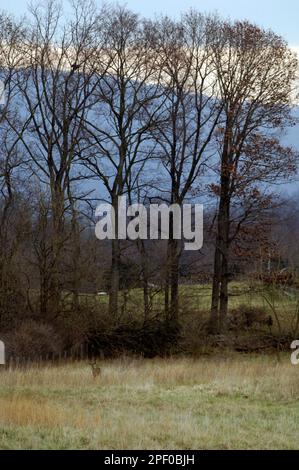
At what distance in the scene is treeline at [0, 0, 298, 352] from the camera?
30844 millimetres

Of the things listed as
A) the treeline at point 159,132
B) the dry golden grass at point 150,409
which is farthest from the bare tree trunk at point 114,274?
the dry golden grass at point 150,409

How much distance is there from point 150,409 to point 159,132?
23.7 meters

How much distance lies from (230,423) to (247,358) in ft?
54.5

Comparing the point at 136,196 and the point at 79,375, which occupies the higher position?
the point at 136,196

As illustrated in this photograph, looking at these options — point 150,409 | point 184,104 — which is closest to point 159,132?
point 184,104

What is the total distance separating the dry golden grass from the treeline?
1242 centimetres

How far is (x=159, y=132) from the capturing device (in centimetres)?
3428

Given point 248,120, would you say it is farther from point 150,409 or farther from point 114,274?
point 150,409

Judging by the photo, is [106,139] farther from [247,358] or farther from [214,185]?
[247,358]

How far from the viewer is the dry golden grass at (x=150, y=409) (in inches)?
350

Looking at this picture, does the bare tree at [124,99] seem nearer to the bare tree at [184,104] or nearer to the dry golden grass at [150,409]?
the bare tree at [184,104]

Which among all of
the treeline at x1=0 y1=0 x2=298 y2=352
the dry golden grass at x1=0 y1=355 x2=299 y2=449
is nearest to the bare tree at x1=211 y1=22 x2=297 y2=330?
the treeline at x1=0 y1=0 x2=298 y2=352

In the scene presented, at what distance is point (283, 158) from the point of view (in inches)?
1267

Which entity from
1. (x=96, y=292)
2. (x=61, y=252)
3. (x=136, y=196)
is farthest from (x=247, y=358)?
(x=136, y=196)
